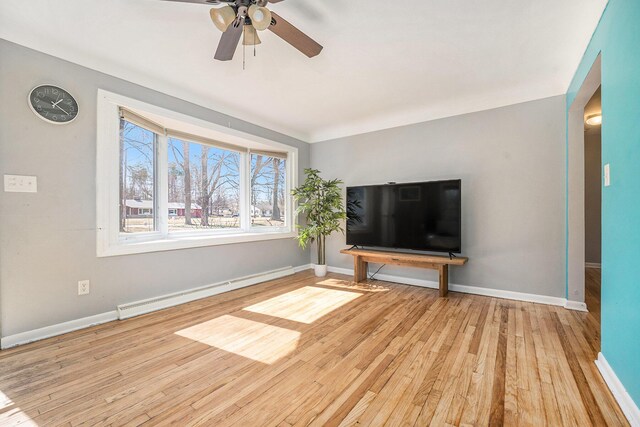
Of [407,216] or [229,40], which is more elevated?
[229,40]

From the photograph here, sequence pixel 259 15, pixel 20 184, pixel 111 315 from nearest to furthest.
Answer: pixel 259 15, pixel 20 184, pixel 111 315

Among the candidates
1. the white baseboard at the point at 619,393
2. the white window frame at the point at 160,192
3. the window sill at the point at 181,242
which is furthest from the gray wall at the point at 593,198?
the window sill at the point at 181,242

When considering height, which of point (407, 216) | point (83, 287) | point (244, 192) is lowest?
point (83, 287)

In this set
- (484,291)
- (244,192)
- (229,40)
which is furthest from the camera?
(244,192)

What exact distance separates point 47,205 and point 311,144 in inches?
143

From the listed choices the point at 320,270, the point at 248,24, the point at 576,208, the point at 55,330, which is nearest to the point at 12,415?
the point at 55,330

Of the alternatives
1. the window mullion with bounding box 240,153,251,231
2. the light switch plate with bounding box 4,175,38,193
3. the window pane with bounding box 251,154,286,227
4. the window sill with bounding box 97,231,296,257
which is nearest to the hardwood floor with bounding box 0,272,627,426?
the window sill with bounding box 97,231,296,257

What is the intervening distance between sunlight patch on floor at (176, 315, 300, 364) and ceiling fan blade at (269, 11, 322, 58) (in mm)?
2238

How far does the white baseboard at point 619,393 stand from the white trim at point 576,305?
4.23ft

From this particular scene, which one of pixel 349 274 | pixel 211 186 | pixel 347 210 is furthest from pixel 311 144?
pixel 349 274

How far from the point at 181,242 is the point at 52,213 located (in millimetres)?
1125

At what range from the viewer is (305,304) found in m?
3.04

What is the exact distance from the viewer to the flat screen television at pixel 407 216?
336cm

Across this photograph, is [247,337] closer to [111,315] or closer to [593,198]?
[111,315]
